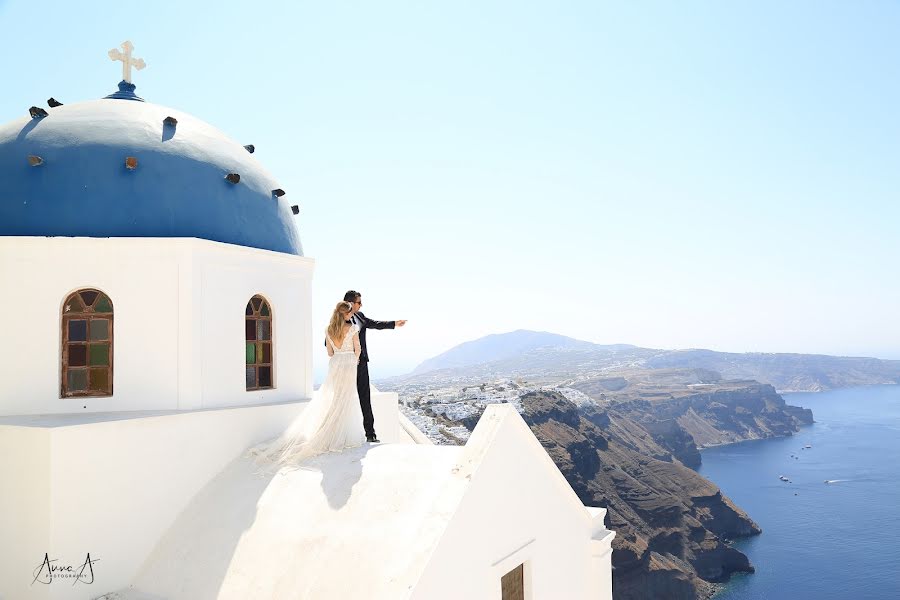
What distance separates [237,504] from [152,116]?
5308 mm

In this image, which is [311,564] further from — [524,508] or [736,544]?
[736,544]

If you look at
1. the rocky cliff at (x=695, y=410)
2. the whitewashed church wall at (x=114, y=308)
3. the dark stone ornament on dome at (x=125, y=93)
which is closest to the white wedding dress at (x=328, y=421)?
the whitewashed church wall at (x=114, y=308)

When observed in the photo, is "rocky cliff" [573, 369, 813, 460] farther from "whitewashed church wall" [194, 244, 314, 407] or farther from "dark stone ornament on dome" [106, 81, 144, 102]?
"dark stone ornament on dome" [106, 81, 144, 102]

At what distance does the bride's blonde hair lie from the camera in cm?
751

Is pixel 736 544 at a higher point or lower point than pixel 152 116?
lower

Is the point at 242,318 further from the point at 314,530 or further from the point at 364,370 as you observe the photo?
the point at 314,530

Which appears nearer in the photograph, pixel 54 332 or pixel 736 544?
pixel 54 332

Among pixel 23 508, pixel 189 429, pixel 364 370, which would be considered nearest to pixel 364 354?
pixel 364 370

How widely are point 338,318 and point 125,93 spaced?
499 cm

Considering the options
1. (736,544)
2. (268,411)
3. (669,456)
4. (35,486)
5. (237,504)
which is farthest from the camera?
(669,456)

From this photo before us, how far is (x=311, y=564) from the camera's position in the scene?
5.19m

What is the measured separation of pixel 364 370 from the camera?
26.1 ft

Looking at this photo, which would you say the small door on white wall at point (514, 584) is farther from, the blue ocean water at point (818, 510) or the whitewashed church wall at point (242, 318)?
the blue ocean water at point (818, 510)

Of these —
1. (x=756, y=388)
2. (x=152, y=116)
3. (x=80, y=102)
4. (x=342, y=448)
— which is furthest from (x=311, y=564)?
(x=756, y=388)
